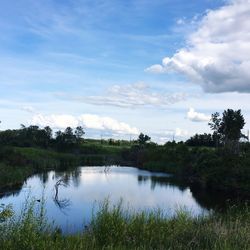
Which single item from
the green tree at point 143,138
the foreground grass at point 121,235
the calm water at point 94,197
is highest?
the green tree at point 143,138

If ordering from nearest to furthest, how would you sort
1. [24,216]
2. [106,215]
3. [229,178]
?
[24,216] < [106,215] < [229,178]

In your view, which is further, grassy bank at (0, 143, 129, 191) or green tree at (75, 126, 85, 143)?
green tree at (75, 126, 85, 143)

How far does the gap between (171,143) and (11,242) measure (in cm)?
13186

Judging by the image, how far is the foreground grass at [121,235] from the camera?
11.8m

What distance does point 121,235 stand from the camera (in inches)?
554

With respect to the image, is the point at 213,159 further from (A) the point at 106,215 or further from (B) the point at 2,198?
(A) the point at 106,215

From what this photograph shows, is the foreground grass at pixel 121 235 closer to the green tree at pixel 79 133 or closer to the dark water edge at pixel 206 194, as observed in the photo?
the dark water edge at pixel 206 194

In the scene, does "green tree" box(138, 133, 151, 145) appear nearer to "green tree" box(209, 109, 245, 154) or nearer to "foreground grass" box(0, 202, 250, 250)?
"green tree" box(209, 109, 245, 154)

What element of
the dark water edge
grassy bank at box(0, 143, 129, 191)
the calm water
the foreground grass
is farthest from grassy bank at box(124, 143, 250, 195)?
the foreground grass

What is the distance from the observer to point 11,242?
11680 millimetres

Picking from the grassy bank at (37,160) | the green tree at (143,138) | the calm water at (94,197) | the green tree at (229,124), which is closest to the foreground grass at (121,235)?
the calm water at (94,197)

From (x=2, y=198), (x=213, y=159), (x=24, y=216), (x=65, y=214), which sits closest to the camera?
(x=24, y=216)

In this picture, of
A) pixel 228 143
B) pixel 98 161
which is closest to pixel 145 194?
pixel 228 143

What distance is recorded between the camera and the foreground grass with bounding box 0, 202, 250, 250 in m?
11.8
